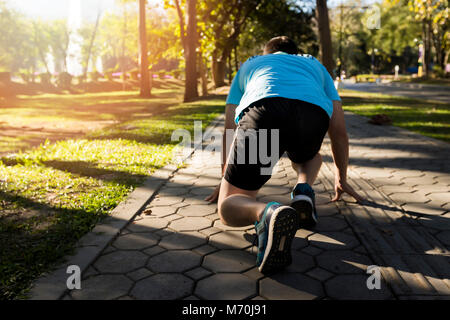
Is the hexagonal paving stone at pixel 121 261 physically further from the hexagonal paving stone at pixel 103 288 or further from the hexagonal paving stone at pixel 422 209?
the hexagonal paving stone at pixel 422 209

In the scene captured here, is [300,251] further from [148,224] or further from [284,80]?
[148,224]

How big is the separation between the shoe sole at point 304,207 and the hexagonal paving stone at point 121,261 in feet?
4.10

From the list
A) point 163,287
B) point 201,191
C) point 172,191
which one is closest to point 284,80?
point 163,287

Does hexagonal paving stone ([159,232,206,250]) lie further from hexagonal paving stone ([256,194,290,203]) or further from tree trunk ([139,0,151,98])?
tree trunk ([139,0,151,98])

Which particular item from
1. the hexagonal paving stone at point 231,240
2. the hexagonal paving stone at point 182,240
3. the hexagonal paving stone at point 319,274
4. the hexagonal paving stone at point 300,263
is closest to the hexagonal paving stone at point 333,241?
the hexagonal paving stone at point 300,263

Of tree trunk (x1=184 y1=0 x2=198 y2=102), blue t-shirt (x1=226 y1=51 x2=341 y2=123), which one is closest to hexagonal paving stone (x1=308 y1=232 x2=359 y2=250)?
blue t-shirt (x1=226 y1=51 x2=341 y2=123)

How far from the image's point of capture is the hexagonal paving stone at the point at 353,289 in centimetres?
250

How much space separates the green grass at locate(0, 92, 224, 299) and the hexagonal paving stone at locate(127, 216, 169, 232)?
358 mm

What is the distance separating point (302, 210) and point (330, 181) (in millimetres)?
2069

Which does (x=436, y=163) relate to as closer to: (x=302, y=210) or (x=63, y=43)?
(x=302, y=210)

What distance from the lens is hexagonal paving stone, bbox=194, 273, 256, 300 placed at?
2535 mm

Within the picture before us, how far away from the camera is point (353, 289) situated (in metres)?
2.59

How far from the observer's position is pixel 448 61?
4488cm

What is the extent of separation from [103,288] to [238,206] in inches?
40.9
